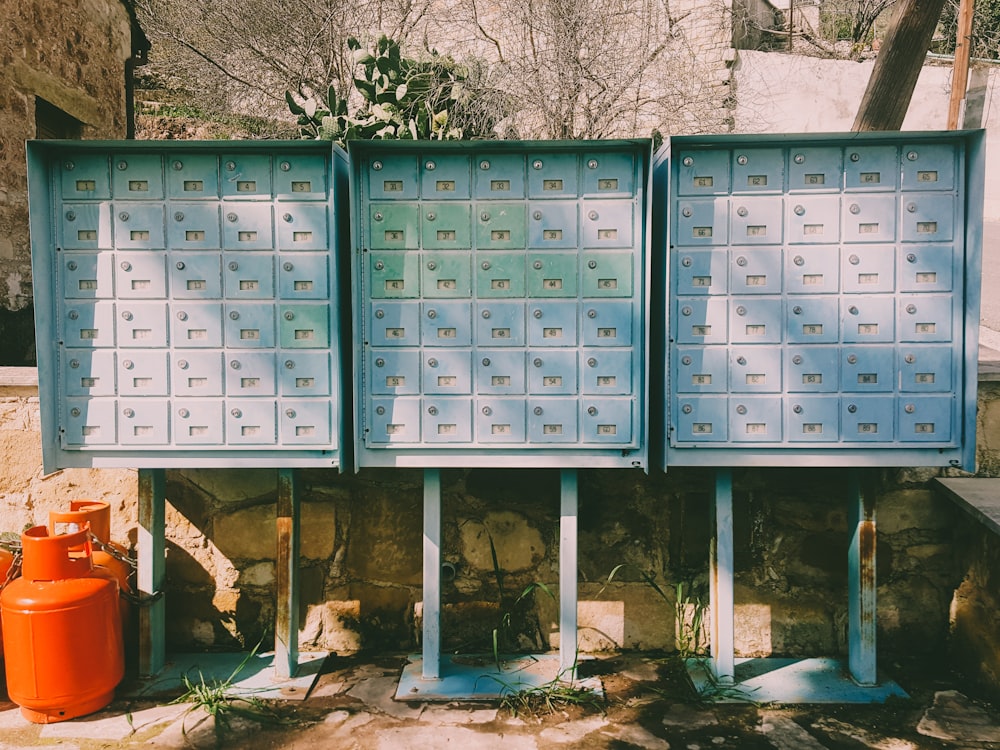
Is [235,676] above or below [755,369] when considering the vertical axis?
below

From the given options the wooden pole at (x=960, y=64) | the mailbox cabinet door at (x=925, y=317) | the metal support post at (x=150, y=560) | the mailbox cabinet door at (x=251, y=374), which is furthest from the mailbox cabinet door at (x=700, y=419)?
the wooden pole at (x=960, y=64)

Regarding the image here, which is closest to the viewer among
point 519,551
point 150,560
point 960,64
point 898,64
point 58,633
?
point 58,633

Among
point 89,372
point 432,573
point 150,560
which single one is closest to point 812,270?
point 432,573

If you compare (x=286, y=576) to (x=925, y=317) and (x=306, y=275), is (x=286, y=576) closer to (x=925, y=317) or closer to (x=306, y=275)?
(x=306, y=275)

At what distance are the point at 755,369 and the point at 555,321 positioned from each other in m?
0.86

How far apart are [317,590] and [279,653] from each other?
1.29 feet

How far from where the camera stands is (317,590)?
3.67m

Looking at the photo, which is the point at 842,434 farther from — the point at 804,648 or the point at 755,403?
the point at 804,648

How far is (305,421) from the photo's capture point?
10.3ft

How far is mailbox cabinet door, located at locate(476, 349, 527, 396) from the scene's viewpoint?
312 centimetres

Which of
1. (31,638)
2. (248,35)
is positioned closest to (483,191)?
(31,638)

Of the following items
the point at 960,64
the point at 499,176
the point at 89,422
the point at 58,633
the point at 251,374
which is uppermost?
the point at 960,64

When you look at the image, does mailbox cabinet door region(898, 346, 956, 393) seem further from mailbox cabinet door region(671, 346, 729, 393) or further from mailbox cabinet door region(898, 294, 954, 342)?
mailbox cabinet door region(671, 346, 729, 393)

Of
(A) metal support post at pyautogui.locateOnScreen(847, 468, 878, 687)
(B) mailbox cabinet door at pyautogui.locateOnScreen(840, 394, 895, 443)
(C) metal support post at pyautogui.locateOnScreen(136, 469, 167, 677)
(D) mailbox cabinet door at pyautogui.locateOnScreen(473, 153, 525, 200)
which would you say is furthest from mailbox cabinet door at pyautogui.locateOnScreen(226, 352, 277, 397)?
(A) metal support post at pyautogui.locateOnScreen(847, 468, 878, 687)
